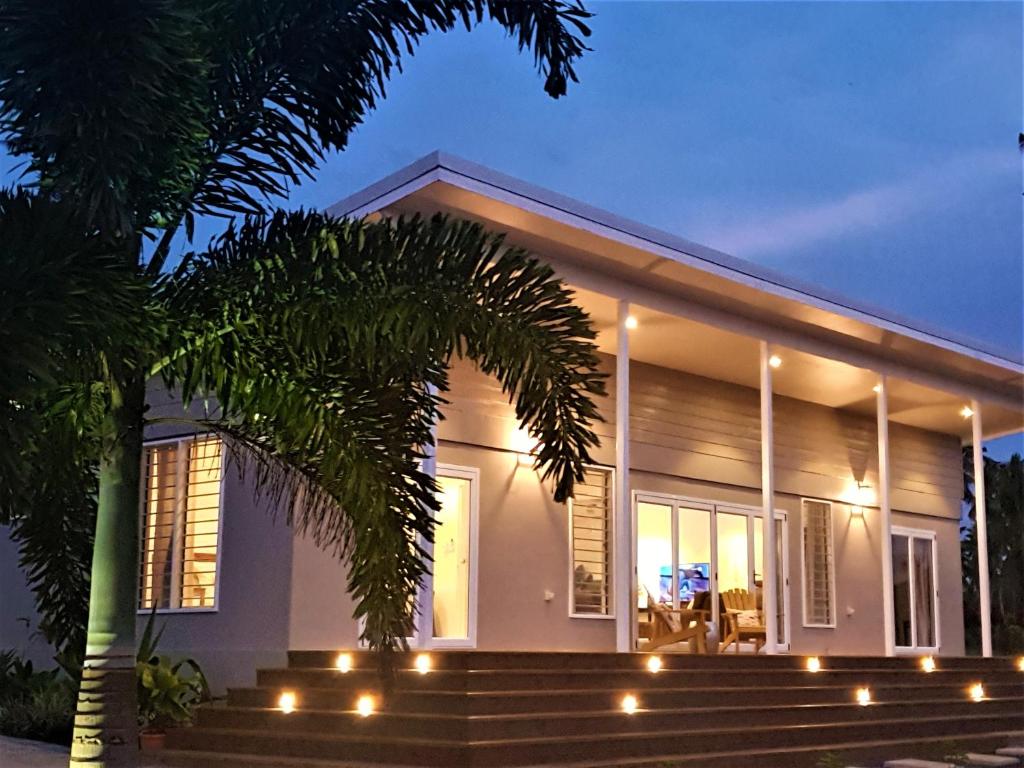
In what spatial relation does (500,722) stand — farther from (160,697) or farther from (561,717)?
(160,697)

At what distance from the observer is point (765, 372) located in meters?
13.1

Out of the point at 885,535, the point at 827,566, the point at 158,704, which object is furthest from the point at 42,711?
the point at 827,566

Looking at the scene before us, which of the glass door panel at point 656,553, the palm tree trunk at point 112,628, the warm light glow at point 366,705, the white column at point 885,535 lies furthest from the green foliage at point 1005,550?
the palm tree trunk at point 112,628

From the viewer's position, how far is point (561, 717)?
8.50m

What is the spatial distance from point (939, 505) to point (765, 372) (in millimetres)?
7213

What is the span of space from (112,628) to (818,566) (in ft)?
39.4

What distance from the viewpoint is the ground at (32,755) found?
28.6ft

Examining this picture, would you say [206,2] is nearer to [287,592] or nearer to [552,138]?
[287,592]

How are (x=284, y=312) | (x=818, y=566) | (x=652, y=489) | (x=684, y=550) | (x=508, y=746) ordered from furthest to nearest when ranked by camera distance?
(x=818, y=566)
(x=684, y=550)
(x=652, y=489)
(x=508, y=746)
(x=284, y=312)

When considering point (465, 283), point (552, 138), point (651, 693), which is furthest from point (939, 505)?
point (552, 138)

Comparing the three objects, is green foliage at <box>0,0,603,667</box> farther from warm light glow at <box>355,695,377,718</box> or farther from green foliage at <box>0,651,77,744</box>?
green foliage at <box>0,651,77,744</box>

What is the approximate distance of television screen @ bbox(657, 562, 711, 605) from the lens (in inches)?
579

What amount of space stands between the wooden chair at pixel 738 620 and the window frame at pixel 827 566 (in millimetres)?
1286

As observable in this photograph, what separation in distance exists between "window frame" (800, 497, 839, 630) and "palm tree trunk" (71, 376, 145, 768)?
11357 mm
